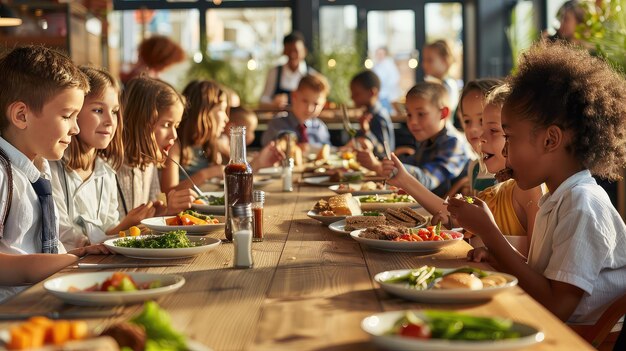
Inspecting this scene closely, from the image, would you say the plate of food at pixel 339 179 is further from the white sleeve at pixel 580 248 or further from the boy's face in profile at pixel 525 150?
the white sleeve at pixel 580 248

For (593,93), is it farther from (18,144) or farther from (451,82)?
(451,82)

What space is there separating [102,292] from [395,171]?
1899mm

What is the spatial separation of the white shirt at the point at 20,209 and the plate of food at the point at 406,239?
897 mm

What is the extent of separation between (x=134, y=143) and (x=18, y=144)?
1.41 m

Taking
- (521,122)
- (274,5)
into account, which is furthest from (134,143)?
(274,5)

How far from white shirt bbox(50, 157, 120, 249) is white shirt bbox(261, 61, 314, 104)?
7013mm

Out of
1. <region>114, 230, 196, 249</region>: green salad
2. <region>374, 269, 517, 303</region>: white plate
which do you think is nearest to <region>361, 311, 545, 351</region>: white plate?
<region>374, 269, 517, 303</region>: white plate

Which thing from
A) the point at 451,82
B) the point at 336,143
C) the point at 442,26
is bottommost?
the point at 336,143

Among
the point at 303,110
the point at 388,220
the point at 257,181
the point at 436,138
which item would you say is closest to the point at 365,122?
the point at 303,110

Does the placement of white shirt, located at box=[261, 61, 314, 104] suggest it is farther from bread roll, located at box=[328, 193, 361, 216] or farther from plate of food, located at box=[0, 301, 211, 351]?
plate of food, located at box=[0, 301, 211, 351]

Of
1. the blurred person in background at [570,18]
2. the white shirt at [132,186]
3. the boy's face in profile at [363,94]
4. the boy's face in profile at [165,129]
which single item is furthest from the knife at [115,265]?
the boy's face in profile at [363,94]

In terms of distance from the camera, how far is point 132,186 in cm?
395

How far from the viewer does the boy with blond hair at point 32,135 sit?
8.00 feet

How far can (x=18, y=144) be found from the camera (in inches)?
101
